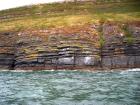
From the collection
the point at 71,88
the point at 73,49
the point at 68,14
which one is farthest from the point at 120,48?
the point at 71,88

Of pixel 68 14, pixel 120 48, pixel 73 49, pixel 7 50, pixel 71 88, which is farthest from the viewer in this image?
pixel 68 14

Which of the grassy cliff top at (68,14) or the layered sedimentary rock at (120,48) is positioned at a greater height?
the grassy cliff top at (68,14)

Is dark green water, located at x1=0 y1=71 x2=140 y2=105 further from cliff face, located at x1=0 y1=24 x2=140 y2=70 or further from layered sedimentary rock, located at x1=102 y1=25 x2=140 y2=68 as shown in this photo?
layered sedimentary rock, located at x1=102 y1=25 x2=140 y2=68

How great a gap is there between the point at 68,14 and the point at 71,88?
3839 centimetres

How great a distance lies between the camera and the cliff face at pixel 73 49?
64.4 m

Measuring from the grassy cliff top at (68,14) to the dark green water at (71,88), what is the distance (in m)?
16.4

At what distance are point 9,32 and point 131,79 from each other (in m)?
30.0

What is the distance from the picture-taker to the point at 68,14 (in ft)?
270

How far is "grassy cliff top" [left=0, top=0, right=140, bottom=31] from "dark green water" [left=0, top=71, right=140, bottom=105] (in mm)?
16427

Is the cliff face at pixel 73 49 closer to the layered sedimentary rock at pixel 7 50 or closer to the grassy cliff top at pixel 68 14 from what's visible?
the layered sedimentary rock at pixel 7 50

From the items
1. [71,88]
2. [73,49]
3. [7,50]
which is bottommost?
[71,88]

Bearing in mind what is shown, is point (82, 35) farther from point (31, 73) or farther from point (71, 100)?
point (71, 100)

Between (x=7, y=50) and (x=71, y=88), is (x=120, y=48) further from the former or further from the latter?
(x=71, y=88)

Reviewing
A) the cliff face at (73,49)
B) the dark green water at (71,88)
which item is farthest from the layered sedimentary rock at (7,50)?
the dark green water at (71,88)
